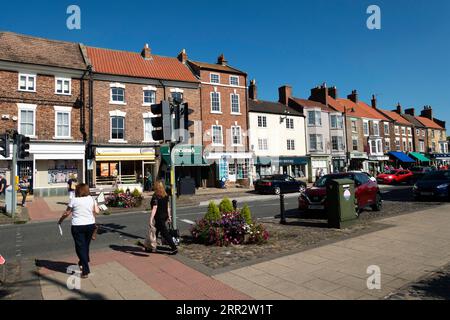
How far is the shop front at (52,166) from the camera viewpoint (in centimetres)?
2209

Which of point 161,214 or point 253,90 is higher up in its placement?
point 253,90

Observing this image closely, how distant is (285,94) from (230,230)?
1377 inches

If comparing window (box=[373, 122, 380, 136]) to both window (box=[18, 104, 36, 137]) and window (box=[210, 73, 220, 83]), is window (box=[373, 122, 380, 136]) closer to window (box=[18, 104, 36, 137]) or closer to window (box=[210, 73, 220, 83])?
window (box=[210, 73, 220, 83])

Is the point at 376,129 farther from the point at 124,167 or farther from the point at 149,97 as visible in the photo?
the point at 124,167

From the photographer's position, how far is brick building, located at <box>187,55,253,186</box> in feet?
98.7

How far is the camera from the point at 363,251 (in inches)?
267

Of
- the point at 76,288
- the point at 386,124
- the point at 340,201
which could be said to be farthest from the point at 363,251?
the point at 386,124

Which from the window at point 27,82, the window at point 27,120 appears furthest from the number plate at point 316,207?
the window at point 27,82

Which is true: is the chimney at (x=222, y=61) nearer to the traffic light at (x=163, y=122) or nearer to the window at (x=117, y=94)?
the window at (x=117, y=94)

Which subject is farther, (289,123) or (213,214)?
(289,123)

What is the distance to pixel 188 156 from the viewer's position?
2850cm

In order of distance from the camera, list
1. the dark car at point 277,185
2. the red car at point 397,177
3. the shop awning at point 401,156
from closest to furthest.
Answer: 1. the dark car at point 277,185
2. the red car at point 397,177
3. the shop awning at point 401,156

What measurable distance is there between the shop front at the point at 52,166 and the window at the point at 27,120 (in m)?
1.11

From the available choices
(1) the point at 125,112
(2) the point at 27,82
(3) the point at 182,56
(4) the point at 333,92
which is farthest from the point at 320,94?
(2) the point at 27,82
